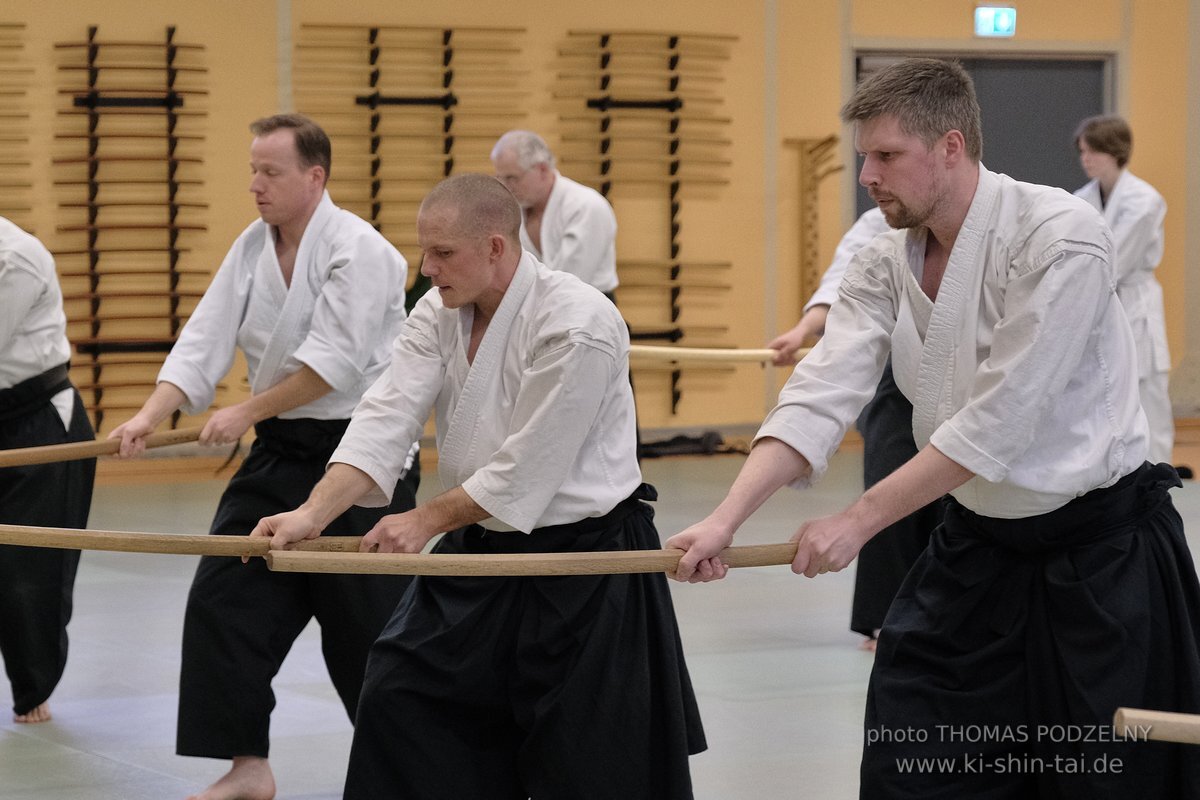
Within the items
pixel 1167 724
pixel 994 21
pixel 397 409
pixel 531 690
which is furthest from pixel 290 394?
pixel 994 21

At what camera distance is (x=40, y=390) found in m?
4.32

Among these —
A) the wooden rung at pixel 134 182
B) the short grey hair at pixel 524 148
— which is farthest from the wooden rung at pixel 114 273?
the short grey hair at pixel 524 148

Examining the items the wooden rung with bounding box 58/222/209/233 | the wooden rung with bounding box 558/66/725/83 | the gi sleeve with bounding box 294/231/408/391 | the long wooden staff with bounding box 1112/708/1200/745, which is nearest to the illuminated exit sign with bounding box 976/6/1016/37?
the wooden rung with bounding box 558/66/725/83

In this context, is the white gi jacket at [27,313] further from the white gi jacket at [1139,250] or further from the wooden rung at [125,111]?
the wooden rung at [125,111]

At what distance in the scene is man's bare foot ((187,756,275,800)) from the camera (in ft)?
11.7

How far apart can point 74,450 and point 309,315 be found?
58cm

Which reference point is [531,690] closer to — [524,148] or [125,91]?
[524,148]

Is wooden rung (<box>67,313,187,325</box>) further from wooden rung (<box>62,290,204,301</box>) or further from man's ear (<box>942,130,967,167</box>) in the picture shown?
man's ear (<box>942,130,967,167</box>)

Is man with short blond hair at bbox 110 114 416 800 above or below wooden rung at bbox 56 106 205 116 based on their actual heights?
below

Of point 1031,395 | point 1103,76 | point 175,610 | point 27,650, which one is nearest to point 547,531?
point 1031,395

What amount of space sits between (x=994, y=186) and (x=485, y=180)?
875mm

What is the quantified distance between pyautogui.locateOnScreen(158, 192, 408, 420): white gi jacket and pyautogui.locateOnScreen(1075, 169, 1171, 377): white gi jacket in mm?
4499

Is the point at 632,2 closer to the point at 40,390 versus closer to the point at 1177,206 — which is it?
the point at 1177,206

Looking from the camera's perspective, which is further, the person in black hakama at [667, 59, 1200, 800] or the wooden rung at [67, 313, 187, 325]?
the wooden rung at [67, 313, 187, 325]
